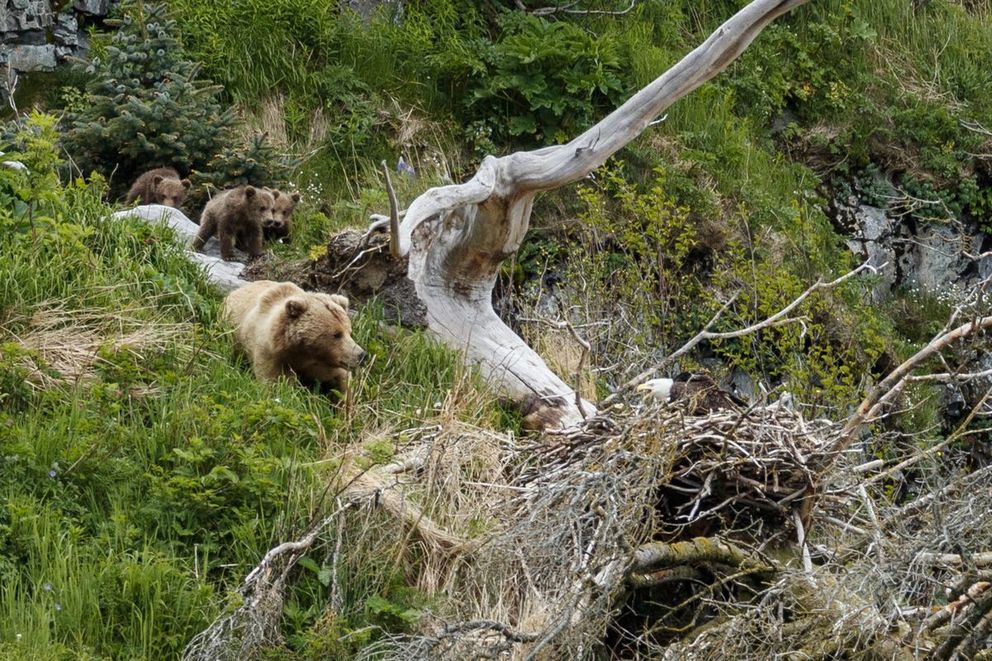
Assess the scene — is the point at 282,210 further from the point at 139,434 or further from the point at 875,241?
the point at 875,241

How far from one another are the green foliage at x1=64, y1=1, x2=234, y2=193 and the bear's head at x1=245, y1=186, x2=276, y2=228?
129 cm

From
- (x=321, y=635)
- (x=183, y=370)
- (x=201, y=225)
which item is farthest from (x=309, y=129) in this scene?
(x=321, y=635)

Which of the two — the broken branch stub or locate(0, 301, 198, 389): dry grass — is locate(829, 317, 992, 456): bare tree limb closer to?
the broken branch stub

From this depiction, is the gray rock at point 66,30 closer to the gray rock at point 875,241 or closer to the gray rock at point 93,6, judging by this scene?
the gray rock at point 93,6

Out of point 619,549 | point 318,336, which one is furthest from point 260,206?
point 619,549

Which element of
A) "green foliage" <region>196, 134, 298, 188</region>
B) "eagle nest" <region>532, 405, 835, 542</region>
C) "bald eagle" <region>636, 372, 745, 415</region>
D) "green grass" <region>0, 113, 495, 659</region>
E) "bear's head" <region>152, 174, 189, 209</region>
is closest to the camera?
"green grass" <region>0, 113, 495, 659</region>

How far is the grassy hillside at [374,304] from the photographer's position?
6480mm

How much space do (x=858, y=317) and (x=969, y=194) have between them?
330 centimetres

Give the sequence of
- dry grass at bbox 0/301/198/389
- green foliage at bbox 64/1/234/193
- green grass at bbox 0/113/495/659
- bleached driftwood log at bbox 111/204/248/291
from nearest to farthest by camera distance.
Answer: green grass at bbox 0/113/495/659 < dry grass at bbox 0/301/198/389 < bleached driftwood log at bbox 111/204/248/291 < green foliage at bbox 64/1/234/193

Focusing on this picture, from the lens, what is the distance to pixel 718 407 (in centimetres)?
715

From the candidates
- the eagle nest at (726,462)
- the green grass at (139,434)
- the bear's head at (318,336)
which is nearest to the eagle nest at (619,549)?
the eagle nest at (726,462)

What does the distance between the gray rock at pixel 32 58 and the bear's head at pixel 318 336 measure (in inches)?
210

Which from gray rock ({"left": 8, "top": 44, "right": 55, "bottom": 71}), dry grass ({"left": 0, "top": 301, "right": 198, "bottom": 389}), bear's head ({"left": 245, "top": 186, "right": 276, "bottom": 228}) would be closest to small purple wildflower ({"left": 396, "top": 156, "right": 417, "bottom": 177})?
bear's head ({"left": 245, "top": 186, "right": 276, "bottom": 228})

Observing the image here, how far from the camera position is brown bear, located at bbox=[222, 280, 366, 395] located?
784cm
